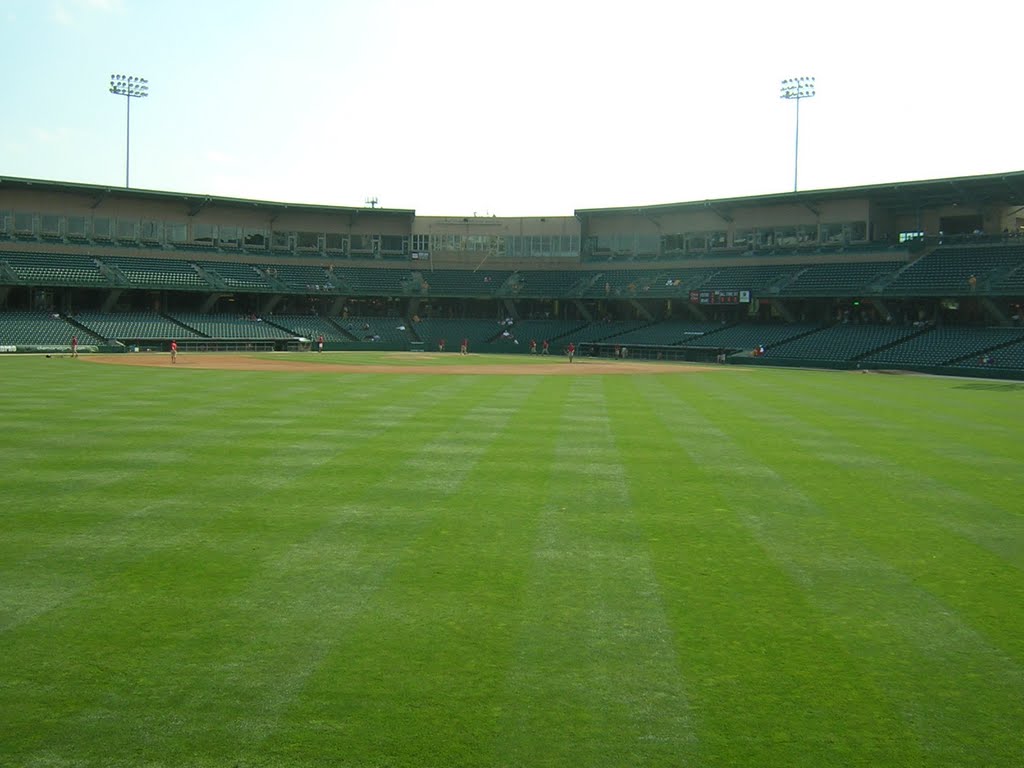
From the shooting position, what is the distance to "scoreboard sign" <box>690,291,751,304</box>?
7319 cm

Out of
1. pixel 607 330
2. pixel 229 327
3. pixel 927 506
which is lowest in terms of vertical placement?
pixel 927 506

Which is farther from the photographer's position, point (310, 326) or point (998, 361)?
point (310, 326)

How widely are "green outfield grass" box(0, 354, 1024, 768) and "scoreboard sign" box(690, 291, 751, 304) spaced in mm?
54307

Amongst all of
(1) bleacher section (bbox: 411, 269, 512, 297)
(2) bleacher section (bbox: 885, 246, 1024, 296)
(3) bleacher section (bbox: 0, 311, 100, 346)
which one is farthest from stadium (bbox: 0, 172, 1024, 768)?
(1) bleacher section (bbox: 411, 269, 512, 297)

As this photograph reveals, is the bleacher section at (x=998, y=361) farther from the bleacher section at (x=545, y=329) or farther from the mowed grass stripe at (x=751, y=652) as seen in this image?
the mowed grass stripe at (x=751, y=652)

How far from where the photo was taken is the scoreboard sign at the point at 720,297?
73188mm

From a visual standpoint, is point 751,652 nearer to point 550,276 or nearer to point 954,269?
point 954,269

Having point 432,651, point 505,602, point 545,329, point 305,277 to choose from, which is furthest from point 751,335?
point 432,651

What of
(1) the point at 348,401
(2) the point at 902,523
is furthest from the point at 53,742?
(1) the point at 348,401

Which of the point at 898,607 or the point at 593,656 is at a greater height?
the point at 898,607

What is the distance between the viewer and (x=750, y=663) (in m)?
7.68

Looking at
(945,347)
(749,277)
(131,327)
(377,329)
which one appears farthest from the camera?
(377,329)

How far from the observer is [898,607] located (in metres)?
9.17

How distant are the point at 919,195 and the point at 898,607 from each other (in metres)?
66.3
